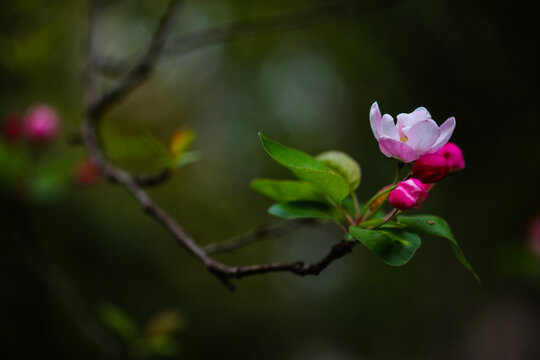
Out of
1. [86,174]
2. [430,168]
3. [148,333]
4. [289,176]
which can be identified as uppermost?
[430,168]

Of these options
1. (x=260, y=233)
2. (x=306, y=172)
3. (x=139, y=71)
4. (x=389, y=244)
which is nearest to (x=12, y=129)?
(x=139, y=71)

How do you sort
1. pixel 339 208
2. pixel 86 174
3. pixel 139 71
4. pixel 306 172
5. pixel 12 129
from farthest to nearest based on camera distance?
1. pixel 86 174
2. pixel 12 129
3. pixel 139 71
4. pixel 339 208
5. pixel 306 172

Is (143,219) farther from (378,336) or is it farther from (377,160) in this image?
(378,336)

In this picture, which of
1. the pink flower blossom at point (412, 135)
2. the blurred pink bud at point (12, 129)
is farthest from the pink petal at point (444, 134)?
the blurred pink bud at point (12, 129)

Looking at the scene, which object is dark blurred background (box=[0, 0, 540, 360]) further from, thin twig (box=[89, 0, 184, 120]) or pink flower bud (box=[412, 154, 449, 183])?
pink flower bud (box=[412, 154, 449, 183])

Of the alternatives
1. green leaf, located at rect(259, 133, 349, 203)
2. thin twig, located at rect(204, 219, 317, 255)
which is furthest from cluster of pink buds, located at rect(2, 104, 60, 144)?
green leaf, located at rect(259, 133, 349, 203)

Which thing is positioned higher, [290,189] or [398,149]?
[398,149]

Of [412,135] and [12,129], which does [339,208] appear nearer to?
[412,135]

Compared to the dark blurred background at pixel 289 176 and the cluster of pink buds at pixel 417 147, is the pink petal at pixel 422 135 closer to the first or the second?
the cluster of pink buds at pixel 417 147
